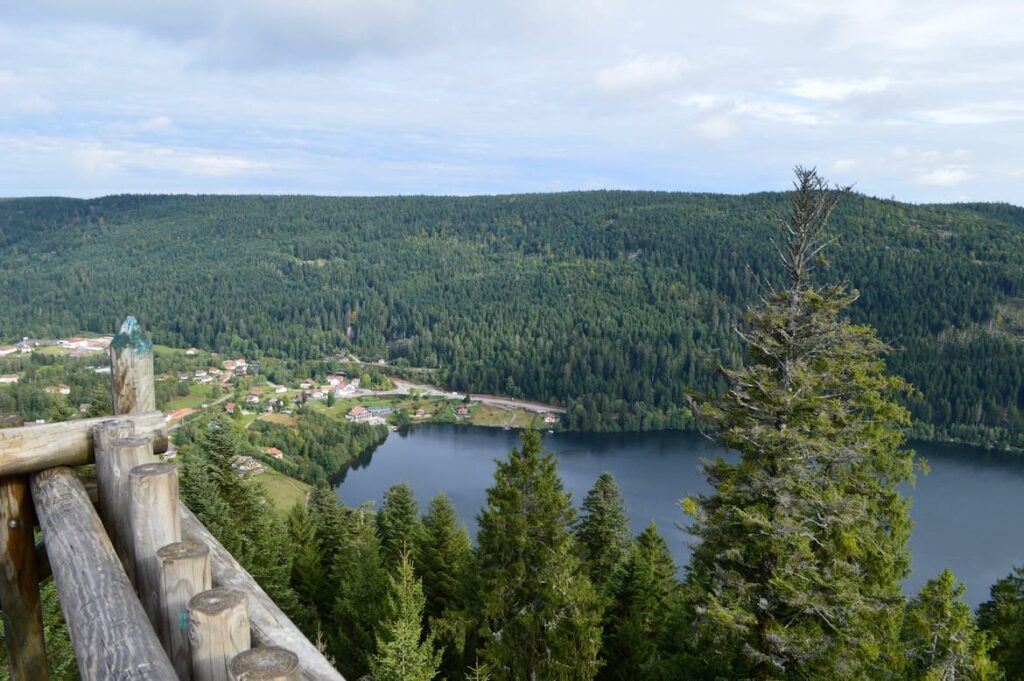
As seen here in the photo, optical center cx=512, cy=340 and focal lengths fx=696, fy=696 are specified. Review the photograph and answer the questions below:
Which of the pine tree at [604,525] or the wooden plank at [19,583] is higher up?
the wooden plank at [19,583]

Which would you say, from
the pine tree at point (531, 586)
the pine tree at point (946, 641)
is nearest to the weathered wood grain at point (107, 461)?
the pine tree at point (946, 641)

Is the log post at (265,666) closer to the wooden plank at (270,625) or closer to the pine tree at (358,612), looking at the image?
the wooden plank at (270,625)

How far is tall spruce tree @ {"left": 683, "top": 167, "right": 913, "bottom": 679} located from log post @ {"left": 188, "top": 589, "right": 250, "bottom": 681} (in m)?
6.74

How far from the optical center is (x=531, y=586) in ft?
35.0

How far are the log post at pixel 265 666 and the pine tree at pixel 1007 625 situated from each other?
1249cm

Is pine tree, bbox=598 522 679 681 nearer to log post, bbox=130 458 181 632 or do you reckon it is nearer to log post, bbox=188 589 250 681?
log post, bbox=130 458 181 632

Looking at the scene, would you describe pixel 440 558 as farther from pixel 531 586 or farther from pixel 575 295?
pixel 575 295

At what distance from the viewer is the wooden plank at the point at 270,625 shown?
152cm

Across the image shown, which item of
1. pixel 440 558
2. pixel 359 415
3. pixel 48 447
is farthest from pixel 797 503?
pixel 359 415

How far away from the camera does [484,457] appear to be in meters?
64.0

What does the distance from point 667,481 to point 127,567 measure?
182 ft

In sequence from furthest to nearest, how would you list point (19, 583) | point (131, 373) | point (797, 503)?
point (797, 503) → point (131, 373) → point (19, 583)

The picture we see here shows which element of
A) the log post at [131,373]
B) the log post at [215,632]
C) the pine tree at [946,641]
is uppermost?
the log post at [131,373]

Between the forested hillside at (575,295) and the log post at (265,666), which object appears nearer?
the log post at (265,666)
